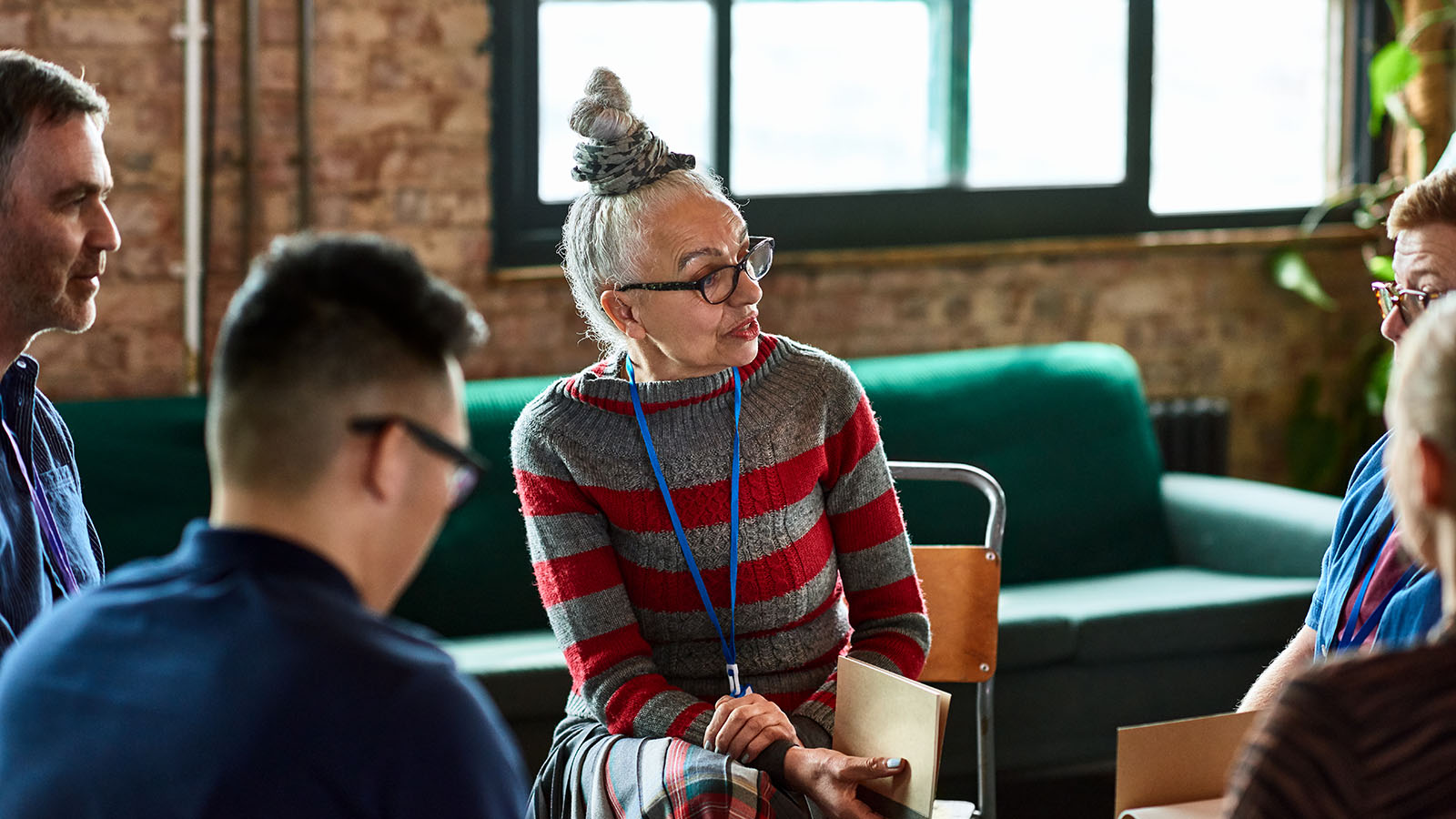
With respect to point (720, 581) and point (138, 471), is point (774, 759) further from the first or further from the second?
point (138, 471)

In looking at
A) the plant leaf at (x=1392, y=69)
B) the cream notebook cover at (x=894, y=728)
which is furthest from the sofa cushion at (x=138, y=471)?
the plant leaf at (x=1392, y=69)

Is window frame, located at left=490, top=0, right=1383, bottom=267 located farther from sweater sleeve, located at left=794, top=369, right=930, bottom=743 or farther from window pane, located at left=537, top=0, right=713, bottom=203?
sweater sleeve, located at left=794, top=369, right=930, bottom=743

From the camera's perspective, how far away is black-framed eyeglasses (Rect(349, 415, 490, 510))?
1.07 meters

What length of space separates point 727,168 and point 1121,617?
162cm

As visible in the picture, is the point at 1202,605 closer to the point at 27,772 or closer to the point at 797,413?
the point at 797,413

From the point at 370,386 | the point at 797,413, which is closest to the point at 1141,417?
the point at 797,413

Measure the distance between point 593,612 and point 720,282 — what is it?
0.46 metres

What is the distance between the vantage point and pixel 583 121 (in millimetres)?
2008

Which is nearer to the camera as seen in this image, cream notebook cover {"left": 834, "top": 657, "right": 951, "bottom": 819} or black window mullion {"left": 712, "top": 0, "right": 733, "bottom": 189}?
cream notebook cover {"left": 834, "top": 657, "right": 951, "bottom": 819}

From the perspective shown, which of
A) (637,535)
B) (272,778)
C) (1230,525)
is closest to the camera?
(272,778)

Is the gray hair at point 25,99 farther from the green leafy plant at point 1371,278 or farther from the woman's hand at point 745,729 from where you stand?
the green leafy plant at point 1371,278

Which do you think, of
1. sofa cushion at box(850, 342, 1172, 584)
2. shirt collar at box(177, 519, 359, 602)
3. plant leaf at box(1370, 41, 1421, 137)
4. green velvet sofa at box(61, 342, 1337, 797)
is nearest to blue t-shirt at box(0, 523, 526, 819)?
shirt collar at box(177, 519, 359, 602)

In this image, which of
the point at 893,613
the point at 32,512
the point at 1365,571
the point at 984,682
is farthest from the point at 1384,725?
the point at 32,512

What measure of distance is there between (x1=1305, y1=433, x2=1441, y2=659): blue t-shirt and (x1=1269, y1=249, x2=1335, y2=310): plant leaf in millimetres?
2609
